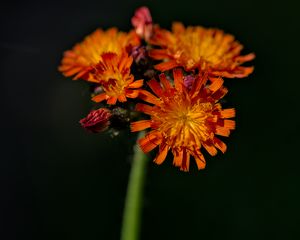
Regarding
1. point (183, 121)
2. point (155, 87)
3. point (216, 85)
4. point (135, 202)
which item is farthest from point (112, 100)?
point (135, 202)

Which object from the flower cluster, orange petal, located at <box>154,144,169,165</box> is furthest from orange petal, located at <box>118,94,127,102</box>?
orange petal, located at <box>154,144,169,165</box>

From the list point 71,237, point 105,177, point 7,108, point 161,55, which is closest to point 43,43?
point 7,108

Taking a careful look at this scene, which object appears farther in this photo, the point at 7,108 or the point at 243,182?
the point at 7,108

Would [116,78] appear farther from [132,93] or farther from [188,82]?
[188,82]

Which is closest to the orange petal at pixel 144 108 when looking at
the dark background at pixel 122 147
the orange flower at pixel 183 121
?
the orange flower at pixel 183 121

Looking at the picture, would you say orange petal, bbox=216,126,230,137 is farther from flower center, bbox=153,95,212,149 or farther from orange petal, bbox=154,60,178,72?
orange petal, bbox=154,60,178,72

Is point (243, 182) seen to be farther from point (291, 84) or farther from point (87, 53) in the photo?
point (87, 53)

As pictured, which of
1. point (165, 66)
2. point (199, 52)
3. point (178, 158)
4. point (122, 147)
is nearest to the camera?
point (178, 158)
